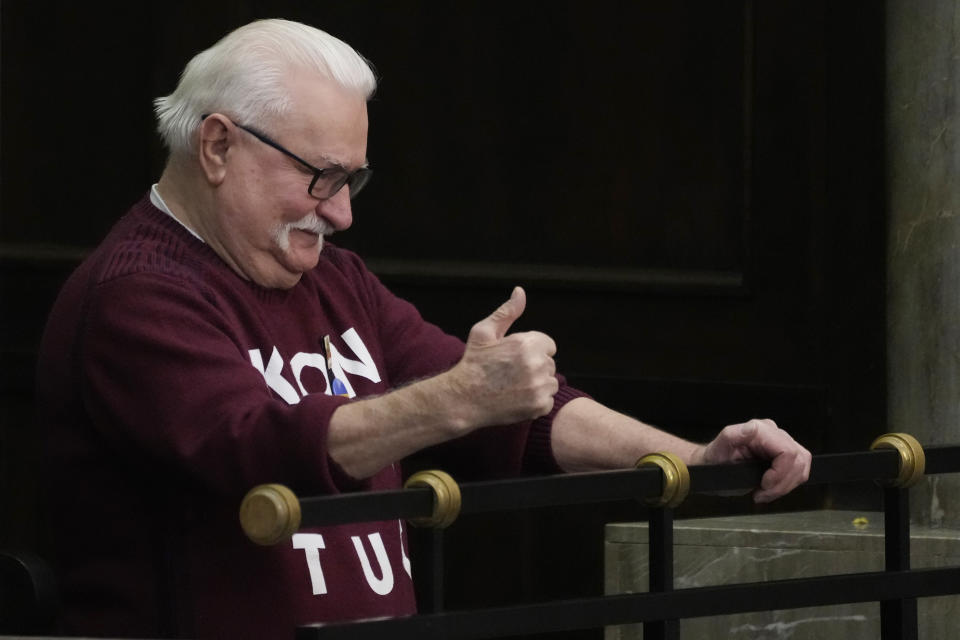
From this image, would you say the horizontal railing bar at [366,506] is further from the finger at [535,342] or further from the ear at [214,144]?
the ear at [214,144]

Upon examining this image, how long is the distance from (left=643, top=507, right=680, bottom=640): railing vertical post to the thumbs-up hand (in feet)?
0.69

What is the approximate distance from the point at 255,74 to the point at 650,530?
0.97 meters

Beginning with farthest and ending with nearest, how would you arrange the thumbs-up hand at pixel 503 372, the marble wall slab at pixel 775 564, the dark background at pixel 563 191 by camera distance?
the dark background at pixel 563 191 → the marble wall slab at pixel 775 564 → the thumbs-up hand at pixel 503 372

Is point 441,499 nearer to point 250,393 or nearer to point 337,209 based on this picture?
point 250,393

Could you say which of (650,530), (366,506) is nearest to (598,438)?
(650,530)

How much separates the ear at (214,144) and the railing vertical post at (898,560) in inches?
41.4

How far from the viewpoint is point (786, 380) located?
4633 millimetres

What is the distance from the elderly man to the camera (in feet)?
7.68

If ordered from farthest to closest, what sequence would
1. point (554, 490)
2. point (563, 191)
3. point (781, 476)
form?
point (563, 191), point (781, 476), point (554, 490)

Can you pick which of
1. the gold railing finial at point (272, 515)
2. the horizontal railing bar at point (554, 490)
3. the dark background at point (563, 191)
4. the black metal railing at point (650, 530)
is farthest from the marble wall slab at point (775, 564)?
the gold railing finial at point (272, 515)

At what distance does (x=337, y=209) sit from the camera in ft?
9.13

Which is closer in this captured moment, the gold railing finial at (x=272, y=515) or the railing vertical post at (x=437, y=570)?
the gold railing finial at (x=272, y=515)

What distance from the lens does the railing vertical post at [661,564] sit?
209 centimetres

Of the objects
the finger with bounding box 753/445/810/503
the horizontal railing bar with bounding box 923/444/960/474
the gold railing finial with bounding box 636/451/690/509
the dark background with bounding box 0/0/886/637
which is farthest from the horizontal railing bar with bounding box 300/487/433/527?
the dark background with bounding box 0/0/886/637
